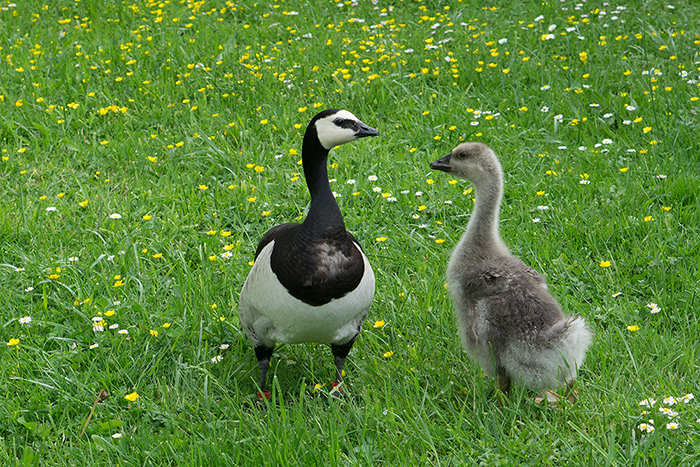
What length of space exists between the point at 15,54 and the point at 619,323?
6.74 meters

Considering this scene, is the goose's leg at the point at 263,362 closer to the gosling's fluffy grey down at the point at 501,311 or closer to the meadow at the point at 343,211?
the meadow at the point at 343,211

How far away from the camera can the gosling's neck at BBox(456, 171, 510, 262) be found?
13.5 feet

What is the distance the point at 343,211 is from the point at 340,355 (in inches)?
69.0

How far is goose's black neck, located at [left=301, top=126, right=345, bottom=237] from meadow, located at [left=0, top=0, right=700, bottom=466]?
85 cm

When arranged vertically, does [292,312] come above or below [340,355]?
above

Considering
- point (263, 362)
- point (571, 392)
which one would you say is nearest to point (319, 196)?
point (263, 362)

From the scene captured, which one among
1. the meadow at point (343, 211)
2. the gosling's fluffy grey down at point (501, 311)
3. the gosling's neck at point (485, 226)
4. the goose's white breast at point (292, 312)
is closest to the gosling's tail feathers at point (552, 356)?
the gosling's fluffy grey down at point (501, 311)

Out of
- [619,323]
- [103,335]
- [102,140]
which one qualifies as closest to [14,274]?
[103,335]

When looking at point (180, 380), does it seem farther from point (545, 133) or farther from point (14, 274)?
point (545, 133)

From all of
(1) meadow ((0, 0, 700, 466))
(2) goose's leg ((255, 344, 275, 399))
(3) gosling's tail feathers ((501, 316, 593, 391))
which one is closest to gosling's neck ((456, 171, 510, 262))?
(1) meadow ((0, 0, 700, 466))

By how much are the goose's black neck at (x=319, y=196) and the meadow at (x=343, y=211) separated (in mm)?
847

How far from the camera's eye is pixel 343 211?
18.5ft

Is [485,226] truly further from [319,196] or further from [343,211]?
[343,211]

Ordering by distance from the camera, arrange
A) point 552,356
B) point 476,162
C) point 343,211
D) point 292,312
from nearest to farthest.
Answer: point 552,356
point 292,312
point 476,162
point 343,211
